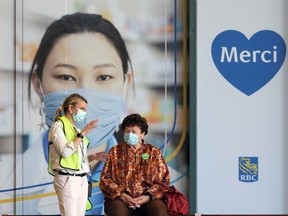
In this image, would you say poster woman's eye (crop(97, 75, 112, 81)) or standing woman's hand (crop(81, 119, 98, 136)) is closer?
standing woman's hand (crop(81, 119, 98, 136))

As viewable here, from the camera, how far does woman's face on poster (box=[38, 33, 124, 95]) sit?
5.82 metres

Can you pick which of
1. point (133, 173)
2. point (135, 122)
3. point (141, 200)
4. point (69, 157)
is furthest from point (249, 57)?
point (69, 157)

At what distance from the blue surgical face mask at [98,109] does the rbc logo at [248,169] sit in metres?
1.26

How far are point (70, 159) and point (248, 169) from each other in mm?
2150

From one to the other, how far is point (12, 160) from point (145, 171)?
1.74 m

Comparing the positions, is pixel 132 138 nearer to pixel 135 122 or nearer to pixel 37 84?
pixel 135 122

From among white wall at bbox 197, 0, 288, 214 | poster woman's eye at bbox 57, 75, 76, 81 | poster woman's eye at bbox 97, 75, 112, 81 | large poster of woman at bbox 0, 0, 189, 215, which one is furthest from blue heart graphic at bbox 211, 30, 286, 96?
poster woman's eye at bbox 57, 75, 76, 81

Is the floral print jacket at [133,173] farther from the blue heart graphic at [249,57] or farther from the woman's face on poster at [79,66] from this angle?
the blue heart graphic at [249,57]

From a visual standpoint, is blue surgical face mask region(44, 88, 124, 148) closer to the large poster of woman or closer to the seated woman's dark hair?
the large poster of woman

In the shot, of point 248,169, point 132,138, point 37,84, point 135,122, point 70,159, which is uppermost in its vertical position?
point 37,84

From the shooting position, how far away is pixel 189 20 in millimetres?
5730

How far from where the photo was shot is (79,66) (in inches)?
229

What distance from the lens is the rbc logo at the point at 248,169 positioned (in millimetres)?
5766

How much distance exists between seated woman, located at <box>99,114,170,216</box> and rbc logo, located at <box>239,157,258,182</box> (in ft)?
4.40
